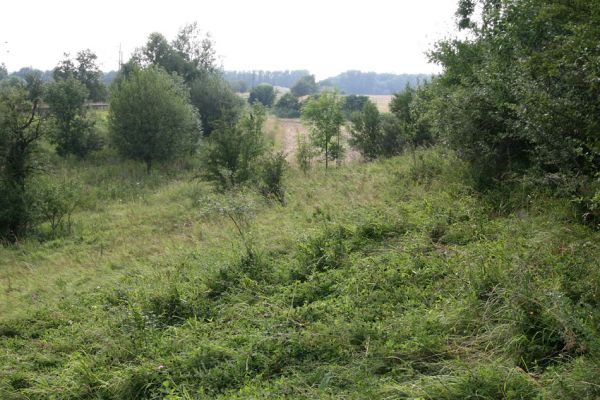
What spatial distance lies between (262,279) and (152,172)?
76.8ft

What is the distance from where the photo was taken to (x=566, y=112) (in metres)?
5.76

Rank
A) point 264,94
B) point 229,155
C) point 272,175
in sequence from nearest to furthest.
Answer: point 272,175
point 229,155
point 264,94

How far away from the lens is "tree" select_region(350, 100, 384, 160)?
27359 millimetres

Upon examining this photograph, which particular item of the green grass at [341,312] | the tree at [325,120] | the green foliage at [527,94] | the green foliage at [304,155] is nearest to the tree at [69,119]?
the tree at [325,120]

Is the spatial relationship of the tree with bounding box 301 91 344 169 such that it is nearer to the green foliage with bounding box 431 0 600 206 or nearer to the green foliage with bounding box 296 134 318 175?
the green foliage with bounding box 296 134 318 175

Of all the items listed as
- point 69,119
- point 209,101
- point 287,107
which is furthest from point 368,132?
point 287,107

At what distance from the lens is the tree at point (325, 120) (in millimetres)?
27875

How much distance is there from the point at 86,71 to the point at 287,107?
4865 centimetres

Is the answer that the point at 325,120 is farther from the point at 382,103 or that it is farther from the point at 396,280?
the point at 382,103

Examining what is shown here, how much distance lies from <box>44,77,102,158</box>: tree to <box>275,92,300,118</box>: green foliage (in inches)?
2107

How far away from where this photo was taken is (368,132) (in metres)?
27.6

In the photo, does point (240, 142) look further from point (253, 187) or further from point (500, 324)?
point (500, 324)

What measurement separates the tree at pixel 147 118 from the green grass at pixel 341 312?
19.9 m

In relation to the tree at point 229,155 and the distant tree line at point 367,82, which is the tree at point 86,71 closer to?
the tree at point 229,155
